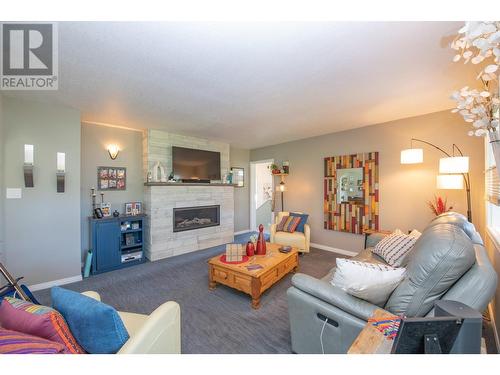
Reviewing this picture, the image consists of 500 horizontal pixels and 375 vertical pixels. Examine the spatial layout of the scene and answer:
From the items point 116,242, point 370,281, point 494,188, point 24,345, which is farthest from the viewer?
point 116,242

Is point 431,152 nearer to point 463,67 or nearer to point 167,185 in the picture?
point 463,67

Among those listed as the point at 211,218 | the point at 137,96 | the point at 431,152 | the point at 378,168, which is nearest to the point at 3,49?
the point at 137,96

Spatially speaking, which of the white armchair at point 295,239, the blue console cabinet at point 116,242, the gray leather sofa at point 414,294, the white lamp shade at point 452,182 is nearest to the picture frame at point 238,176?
the white armchair at point 295,239

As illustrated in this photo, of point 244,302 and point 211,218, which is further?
point 211,218

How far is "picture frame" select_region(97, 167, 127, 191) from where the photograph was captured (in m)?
3.45

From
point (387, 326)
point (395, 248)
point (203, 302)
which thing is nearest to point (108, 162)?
point (203, 302)

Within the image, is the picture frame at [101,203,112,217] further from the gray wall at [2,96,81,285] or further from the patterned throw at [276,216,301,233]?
the patterned throw at [276,216,301,233]

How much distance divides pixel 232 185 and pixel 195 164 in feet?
3.58

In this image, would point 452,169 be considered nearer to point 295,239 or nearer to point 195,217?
point 295,239

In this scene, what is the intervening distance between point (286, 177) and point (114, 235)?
3697mm

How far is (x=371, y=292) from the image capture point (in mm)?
1229

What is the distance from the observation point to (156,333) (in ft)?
3.49

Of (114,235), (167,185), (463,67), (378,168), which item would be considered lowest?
(114,235)

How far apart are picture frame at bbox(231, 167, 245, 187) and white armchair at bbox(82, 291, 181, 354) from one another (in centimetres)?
437
